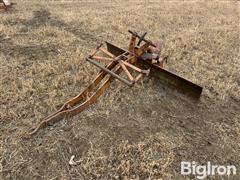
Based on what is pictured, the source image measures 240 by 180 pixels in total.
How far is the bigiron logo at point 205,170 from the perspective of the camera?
3206 millimetres

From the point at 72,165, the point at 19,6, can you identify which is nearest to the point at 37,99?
the point at 72,165

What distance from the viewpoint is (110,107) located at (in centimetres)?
408

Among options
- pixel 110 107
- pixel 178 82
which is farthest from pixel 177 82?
pixel 110 107

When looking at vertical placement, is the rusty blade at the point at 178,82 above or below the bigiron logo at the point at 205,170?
above

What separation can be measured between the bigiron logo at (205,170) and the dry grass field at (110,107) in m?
0.07

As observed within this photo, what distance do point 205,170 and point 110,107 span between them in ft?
5.73

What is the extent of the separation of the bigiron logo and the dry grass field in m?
0.07

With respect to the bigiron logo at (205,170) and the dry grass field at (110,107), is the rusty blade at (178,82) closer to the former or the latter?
the dry grass field at (110,107)

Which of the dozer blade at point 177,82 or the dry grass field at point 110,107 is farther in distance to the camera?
the dozer blade at point 177,82

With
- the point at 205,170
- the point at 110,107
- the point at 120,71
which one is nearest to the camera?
the point at 205,170

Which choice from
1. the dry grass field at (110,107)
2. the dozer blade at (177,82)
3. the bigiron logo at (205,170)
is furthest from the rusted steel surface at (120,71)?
the bigiron logo at (205,170)

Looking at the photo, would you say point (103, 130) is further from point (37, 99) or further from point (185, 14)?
point (185, 14)

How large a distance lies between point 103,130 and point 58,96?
1126mm

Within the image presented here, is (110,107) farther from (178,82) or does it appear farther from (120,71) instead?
(178,82)
